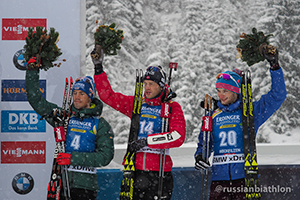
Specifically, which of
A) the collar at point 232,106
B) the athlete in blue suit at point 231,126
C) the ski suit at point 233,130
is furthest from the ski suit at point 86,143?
the collar at point 232,106

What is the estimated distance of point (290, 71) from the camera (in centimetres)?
2028

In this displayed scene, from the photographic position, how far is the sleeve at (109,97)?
3921 millimetres

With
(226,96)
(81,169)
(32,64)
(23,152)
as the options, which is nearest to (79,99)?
(32,64)

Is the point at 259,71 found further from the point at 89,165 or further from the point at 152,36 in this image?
the point at 89,165

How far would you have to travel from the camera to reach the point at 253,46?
396cm

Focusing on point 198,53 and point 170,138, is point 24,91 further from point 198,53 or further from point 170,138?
point 198,53

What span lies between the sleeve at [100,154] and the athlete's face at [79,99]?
33cm

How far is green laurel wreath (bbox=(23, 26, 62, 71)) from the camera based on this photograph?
13.2ft

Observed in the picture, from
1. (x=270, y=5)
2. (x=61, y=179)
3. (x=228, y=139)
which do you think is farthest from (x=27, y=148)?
(x=270, y=5)

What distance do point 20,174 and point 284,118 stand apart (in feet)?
63.7

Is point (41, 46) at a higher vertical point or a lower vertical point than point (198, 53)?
lower

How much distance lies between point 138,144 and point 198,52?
60.5ft

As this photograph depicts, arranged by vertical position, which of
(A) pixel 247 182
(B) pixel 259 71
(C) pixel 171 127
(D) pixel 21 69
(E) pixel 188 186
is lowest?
(E) pixel 188 186

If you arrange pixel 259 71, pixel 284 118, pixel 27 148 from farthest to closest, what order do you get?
pixel 284 118 < pixel 259 71 < pixel 27 148
